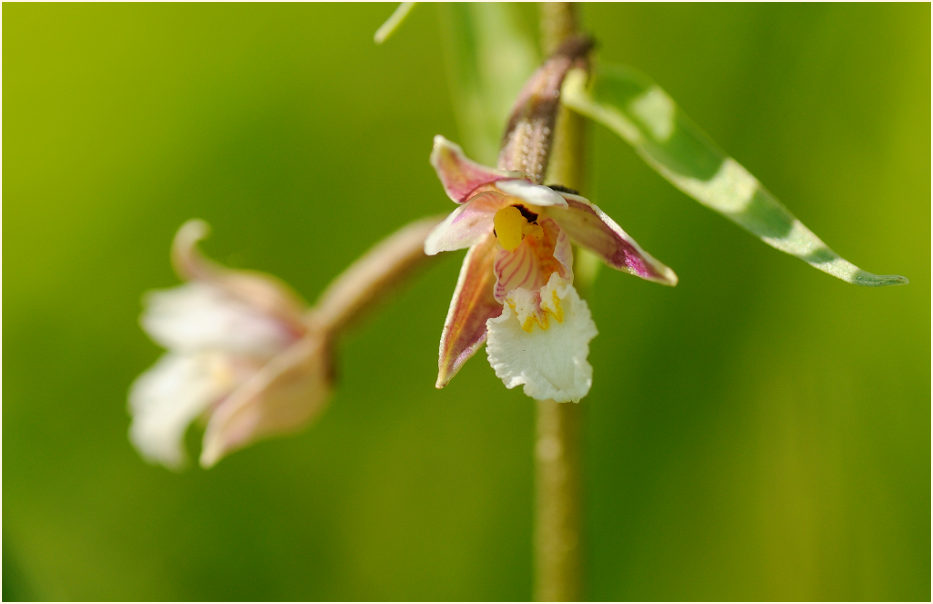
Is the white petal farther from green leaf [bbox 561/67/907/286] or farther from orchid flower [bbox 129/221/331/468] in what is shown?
orchid flower [bbox 129/221/331/468]

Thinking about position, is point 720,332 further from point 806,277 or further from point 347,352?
point 347,352

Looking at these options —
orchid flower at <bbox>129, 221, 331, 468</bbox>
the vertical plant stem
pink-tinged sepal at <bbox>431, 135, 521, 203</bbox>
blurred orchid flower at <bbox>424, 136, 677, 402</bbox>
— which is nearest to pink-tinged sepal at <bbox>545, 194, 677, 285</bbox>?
blurred orchid flower at <bbox>424, 136, 677, 402</bbox>

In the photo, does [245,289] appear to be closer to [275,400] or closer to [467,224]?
[275,400]

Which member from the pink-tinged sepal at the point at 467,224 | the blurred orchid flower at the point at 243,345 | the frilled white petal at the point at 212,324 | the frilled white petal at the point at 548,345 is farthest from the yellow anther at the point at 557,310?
the frilled white petal at the point at 212,324

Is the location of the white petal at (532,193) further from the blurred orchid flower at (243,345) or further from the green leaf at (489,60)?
the green leaf at (489,60)

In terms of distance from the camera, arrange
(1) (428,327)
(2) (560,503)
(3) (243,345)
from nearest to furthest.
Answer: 1. (2) (560,503)
2. (3) (243,345)
3. (1) (428,327)

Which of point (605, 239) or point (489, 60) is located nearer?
A: point (605, 239)

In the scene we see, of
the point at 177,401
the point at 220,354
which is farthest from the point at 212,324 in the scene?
the point at 177,401

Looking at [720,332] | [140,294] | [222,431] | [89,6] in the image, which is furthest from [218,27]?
[720,332]
